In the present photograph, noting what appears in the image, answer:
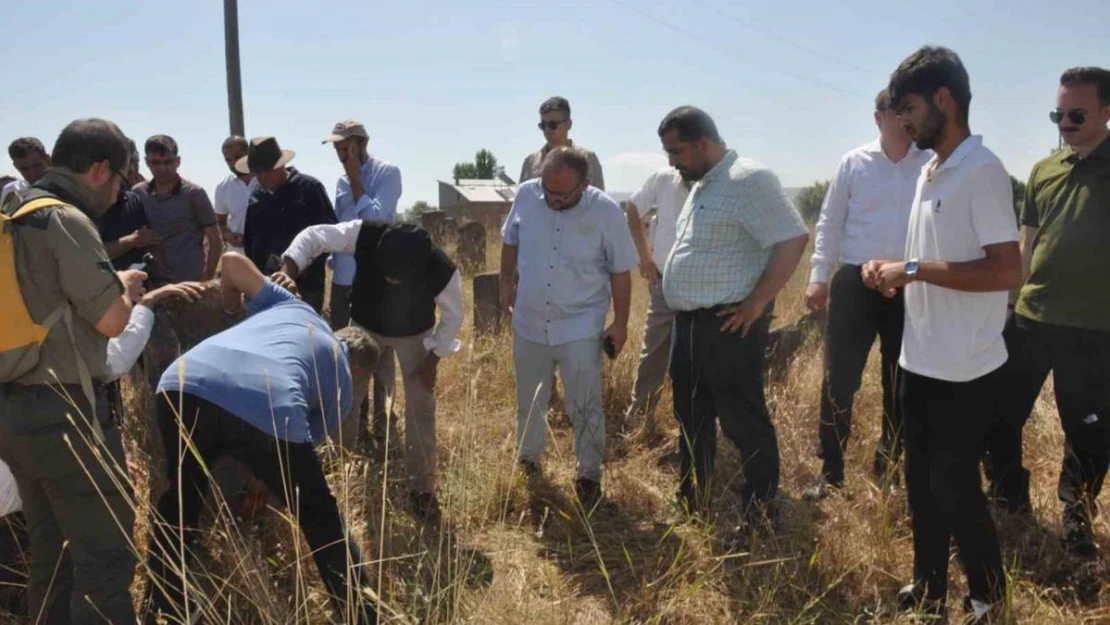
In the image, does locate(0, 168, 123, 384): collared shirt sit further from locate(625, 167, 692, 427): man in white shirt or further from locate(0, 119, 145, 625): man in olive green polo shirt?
locate(625, 167, 692, 427): man in white shirt

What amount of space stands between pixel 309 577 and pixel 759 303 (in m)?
2.15

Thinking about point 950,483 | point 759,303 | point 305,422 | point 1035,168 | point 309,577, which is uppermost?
point 1035,168

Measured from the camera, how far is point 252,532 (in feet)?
11.0

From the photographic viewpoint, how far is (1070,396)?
3.45m

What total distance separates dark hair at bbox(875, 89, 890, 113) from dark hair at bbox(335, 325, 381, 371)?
267cm

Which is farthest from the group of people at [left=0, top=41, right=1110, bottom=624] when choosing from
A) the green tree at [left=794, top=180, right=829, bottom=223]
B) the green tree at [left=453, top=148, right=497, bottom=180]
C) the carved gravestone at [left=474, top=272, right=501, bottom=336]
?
the green tree at [left=453, top=148, right=497, bottom=180]

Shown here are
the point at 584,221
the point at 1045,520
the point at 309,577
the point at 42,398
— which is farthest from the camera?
the point at 584,221

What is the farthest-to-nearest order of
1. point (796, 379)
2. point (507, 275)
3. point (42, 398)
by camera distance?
point (796, 379) → point (507, 275) → point (42, 398)

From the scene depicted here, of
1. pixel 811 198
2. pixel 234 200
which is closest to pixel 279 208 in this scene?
pixel 234 200

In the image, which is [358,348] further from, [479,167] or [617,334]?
[479,167]

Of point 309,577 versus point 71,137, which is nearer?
point 71,137

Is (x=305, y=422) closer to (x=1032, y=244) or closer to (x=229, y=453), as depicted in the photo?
(x=229, y=453)

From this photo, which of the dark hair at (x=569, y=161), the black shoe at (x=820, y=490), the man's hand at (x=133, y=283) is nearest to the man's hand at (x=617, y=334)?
the dark hair at (x=569, y=161)

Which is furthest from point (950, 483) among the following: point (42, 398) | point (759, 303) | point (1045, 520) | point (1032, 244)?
point (42, 398)
